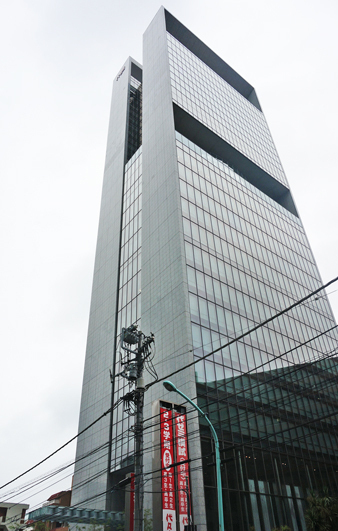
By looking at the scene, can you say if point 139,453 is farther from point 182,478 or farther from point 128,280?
point 128,280

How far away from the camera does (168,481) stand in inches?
1024

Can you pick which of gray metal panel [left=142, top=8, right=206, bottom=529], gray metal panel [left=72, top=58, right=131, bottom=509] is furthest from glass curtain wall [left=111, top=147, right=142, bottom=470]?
gray metal panel [left=142, top=8, right=206, bottom=529]

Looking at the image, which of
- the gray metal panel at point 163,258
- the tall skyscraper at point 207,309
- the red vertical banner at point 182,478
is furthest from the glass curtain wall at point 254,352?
the red vertical banner at point 182,478

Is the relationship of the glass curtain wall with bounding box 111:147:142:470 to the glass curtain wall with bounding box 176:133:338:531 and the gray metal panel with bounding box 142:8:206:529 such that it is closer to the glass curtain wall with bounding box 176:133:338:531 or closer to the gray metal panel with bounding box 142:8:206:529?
the gray metal panel with bounding box 142:8:206:529

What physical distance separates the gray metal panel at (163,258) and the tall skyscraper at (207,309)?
204 mm

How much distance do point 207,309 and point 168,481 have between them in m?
18.0

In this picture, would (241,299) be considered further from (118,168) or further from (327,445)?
(118,168)

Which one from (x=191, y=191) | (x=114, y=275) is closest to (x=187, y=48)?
(x=191, y=191)

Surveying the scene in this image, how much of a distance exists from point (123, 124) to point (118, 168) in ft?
40.3

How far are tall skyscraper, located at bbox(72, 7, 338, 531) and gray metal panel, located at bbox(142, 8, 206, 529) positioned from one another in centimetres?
20

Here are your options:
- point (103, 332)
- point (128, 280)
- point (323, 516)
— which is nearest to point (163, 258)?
point (128, 280)

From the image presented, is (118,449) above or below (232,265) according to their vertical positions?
below

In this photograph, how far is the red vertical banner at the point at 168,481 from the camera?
81.4ft

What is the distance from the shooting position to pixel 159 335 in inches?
1566
